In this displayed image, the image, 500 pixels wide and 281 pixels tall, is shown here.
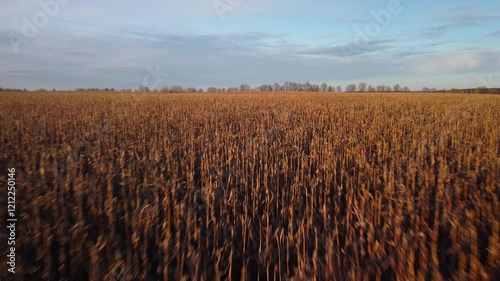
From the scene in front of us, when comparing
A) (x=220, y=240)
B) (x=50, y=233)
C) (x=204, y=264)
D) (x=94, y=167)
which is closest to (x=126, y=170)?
(x=94, y=167)

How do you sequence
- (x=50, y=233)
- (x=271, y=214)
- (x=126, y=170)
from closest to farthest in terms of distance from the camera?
(x=50, y=233) < (x=271, y=214) < (x=126, y=170)

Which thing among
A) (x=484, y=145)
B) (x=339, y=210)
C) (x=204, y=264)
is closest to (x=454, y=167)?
(x=484, y=145)

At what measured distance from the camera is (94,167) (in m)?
4.87

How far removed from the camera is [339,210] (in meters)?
3.62

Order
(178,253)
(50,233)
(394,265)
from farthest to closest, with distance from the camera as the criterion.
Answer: (50,233) → (178,253) → (394,265)

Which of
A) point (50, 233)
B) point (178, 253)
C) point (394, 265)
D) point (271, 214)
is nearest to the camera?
point (394, 265)

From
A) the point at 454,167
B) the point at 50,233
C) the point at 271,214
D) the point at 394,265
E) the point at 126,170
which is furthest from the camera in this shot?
the point at 454,167

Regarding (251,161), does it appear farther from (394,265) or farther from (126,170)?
(394,265)

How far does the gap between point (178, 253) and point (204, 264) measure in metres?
0.25

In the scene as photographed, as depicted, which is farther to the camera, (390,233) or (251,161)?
(251,161)

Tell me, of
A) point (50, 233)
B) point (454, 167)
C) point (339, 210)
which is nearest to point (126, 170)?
point (50, 233)

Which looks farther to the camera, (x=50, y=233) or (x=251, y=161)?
(x=251, y=161)

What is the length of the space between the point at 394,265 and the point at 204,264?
5.00ft

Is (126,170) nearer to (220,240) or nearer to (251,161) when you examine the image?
(251,161)
